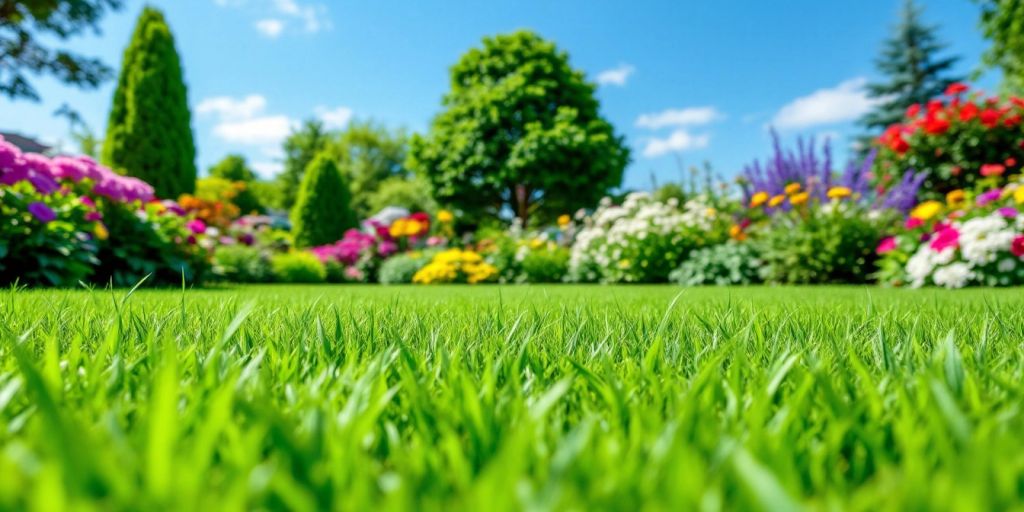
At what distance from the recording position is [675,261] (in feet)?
27.7

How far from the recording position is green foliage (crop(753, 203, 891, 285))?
689 cm

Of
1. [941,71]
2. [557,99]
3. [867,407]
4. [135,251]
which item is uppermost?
[941,71]

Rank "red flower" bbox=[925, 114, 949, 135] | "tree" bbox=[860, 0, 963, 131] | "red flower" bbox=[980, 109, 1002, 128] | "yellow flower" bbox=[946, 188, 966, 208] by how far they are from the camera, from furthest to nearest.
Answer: "tree" bbox=[860, 0, 963, 131] → "red flower" bbox=[980, 109, 1002, 128] → "red flower" bbox=[925, 114, 949, 135] → "yellow flower" bbox=[946, 188, 966, 208]

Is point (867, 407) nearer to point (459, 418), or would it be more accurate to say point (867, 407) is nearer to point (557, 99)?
point (459, 418)

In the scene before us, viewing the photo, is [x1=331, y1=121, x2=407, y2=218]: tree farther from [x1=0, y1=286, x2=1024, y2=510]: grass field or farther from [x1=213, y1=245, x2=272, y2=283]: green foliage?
[x1=0, y1=286, x2=1024, y2=510]: grass field

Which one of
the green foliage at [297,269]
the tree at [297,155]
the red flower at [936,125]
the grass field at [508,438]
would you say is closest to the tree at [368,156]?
the tree at [297,155]

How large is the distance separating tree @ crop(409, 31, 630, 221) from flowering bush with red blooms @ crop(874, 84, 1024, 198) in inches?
314

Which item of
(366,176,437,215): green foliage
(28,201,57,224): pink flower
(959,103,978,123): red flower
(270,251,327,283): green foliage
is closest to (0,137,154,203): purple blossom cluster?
(28,201,57,224): pink flower

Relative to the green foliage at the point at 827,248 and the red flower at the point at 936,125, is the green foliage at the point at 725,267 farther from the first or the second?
the red flower at the point at 936,125

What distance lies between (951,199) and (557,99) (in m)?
11.7

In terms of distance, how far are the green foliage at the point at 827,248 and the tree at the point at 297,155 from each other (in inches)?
1338

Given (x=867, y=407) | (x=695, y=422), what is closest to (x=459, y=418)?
(x=695, y=422)

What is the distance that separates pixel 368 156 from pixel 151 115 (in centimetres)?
2405

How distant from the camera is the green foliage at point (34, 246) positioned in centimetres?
446
